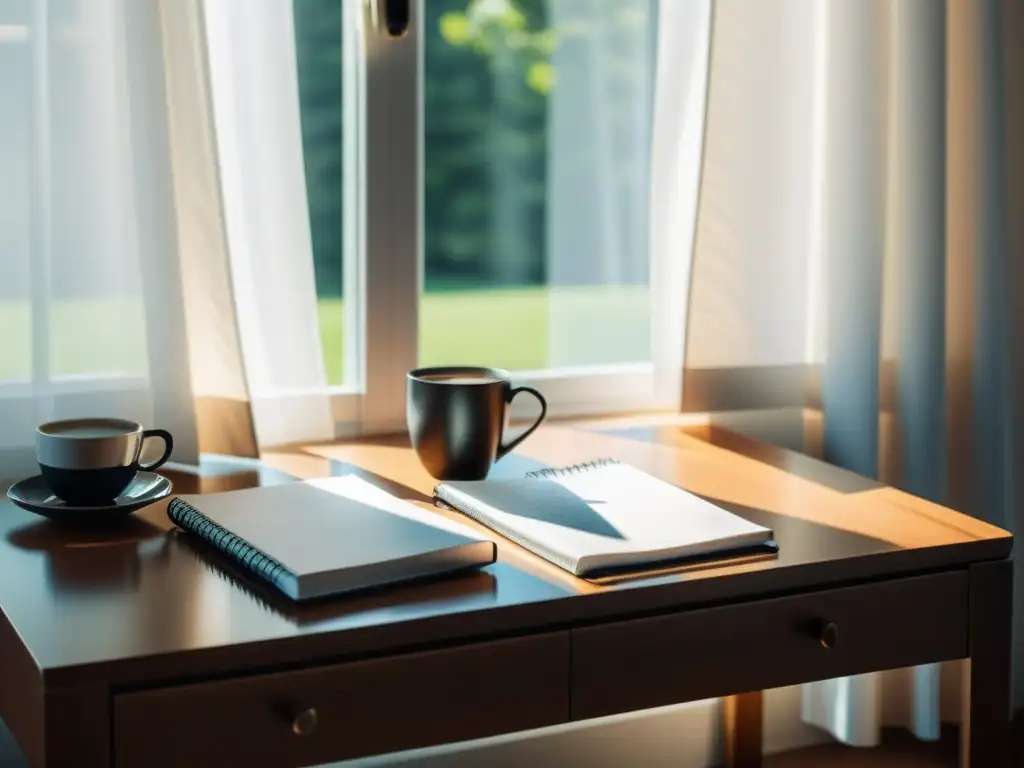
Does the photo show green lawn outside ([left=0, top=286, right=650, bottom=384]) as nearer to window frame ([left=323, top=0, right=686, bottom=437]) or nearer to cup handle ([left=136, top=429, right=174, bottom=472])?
window frame ([left=323, top=0, right=686, bottom=437])

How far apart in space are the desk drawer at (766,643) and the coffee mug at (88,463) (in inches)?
18.7

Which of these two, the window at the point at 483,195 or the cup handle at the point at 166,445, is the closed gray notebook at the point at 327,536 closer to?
the cup handle at the point at 166,445

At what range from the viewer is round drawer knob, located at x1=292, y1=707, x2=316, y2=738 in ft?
3.51

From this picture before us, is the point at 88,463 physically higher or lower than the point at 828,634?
higher

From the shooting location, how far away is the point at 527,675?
3.80ft

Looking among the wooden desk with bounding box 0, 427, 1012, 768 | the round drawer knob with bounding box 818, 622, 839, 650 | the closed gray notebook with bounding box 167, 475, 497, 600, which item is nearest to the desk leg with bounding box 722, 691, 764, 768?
the wooden desk with bounding box 0, 427, 1012, 768

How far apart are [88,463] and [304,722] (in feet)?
1.26

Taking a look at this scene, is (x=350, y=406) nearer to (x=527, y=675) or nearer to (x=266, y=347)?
(x=266, y=347)

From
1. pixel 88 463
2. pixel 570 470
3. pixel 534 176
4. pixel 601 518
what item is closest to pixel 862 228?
pixel 534 176

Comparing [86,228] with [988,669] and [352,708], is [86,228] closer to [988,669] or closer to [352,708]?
[352,708]

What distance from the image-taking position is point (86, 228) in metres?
1.52

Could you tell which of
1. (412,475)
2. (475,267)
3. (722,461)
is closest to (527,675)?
(412,475)

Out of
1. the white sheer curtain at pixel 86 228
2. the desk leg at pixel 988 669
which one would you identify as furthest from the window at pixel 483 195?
the desk leg at pixel 988 669

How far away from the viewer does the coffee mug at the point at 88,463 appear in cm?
131
